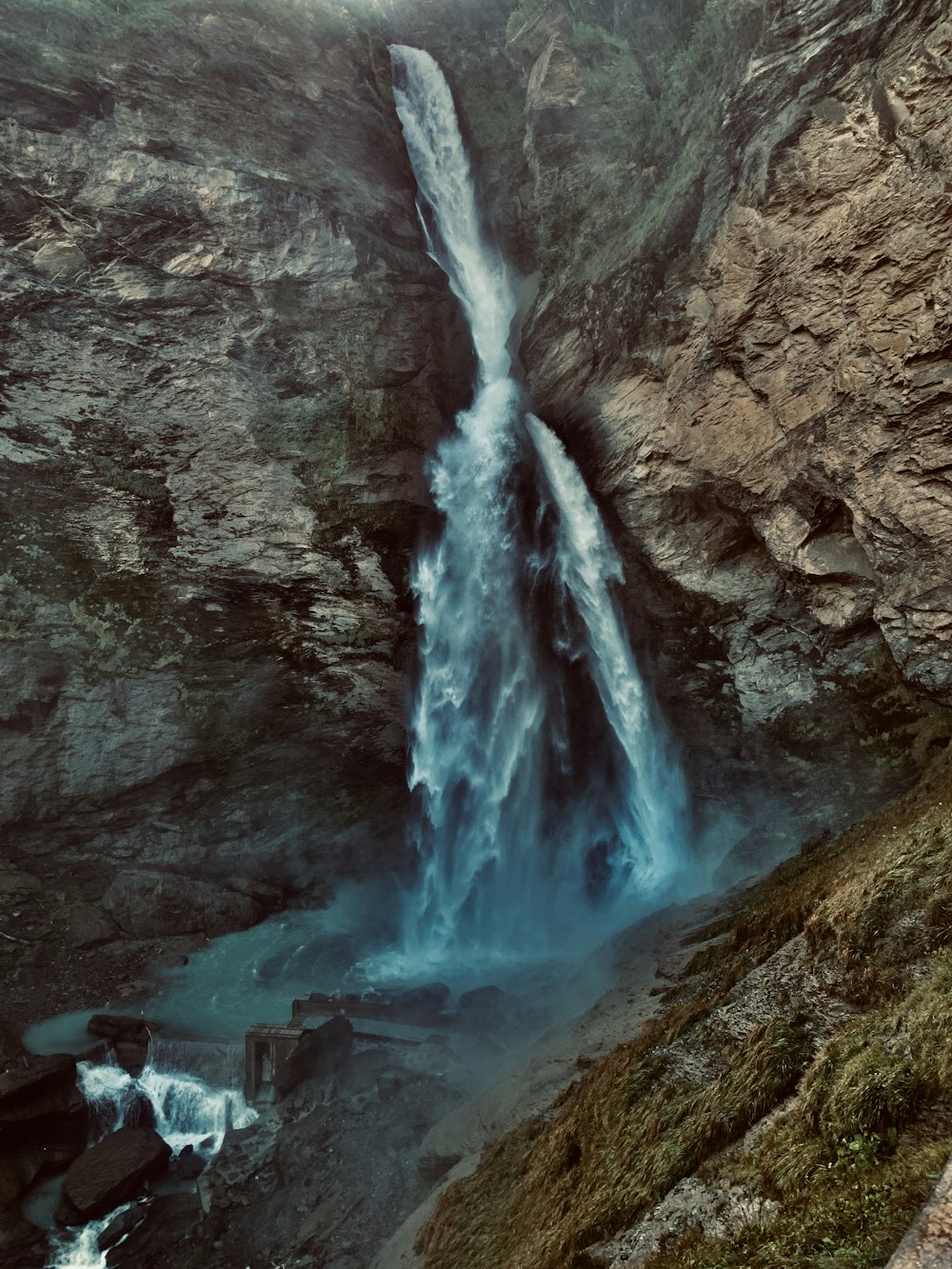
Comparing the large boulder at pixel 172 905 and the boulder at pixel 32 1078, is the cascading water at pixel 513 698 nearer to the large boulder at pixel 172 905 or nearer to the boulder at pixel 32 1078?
the large boulder at pixel 172 905

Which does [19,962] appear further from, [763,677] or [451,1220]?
[763,677]

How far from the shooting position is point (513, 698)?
2494 cm

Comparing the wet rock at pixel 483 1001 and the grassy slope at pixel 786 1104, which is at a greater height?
the grassy slope at pixel 786 1104

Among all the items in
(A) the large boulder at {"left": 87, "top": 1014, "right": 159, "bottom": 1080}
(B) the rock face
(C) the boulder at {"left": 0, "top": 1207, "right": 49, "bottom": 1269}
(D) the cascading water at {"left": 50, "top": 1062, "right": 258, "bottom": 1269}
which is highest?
(B) the rock face

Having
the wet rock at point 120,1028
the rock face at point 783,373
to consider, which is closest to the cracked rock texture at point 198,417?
the rock face at point 783,373

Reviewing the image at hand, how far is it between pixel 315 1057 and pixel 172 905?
11.7 m

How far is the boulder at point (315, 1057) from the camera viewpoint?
1566 cm

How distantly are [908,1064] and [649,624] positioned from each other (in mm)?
17984

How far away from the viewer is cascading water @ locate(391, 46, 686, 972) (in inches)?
928

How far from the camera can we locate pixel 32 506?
2227 centimetres

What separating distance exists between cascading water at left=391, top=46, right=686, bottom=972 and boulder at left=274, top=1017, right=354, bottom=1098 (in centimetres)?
738

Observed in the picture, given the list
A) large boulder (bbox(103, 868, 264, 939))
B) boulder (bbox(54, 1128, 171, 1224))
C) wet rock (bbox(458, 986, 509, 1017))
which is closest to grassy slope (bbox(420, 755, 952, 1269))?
wet rock (bbox(458, 986, 509, 1017))

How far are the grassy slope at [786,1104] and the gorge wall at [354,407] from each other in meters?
9.66

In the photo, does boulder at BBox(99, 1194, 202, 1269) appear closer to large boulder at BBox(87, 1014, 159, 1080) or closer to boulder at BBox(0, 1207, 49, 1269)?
boulder at BBox(0, 1207, 49, 1269)
